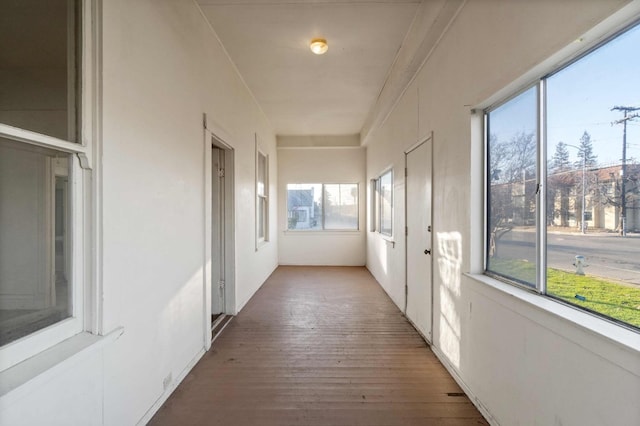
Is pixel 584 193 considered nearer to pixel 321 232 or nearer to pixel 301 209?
pixel 321 232

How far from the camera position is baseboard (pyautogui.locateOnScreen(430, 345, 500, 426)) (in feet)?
6.13

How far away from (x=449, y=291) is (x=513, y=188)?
1016 millimetres

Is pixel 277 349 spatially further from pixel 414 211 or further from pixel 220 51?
pixel 220 51

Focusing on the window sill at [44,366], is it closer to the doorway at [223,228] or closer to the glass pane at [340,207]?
the doorway at [223,228]

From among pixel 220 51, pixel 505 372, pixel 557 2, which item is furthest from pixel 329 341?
pixel 220 51

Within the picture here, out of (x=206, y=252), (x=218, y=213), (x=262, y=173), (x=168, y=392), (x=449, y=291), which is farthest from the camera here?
(x=262, y=173)

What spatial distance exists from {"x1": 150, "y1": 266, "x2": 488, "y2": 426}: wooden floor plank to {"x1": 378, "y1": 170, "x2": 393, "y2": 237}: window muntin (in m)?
1.72

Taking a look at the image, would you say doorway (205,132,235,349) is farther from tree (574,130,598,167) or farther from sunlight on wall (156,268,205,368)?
tree (574,130,598,167)

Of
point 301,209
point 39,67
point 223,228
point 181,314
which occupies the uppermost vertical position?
point 39,67

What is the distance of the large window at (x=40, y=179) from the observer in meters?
1.17

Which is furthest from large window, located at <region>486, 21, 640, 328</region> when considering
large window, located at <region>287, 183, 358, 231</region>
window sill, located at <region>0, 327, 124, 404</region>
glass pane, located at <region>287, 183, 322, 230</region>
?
glass pane, located at <region>287, 183, 322, 230</region>

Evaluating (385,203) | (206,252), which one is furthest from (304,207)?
(206,252)

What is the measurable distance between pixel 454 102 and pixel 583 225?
1.35m

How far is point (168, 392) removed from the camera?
2111 millimetres
